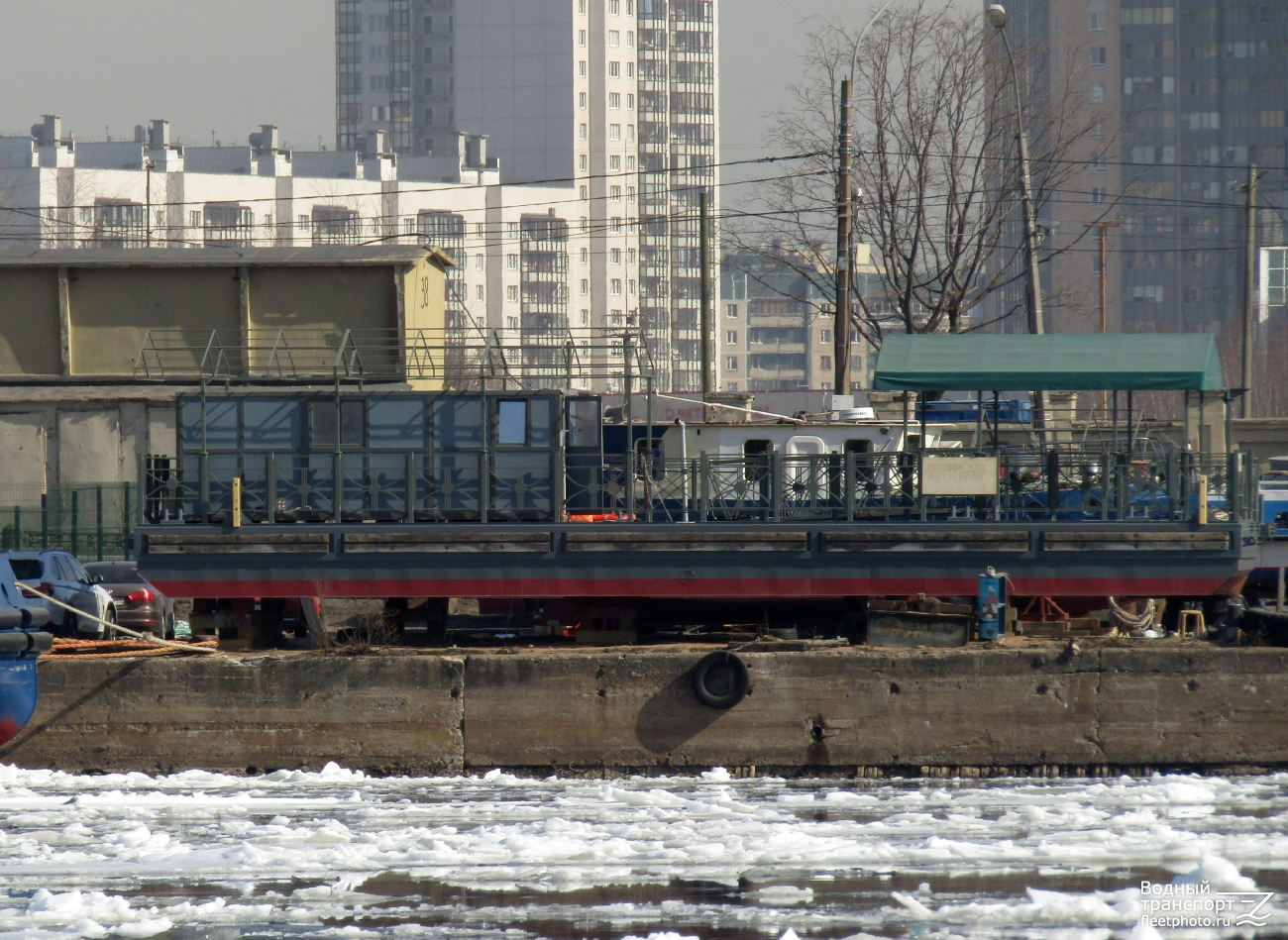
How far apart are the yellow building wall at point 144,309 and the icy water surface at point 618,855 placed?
12932 millimetres

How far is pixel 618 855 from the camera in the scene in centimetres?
1000

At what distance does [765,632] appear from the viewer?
14.1 m

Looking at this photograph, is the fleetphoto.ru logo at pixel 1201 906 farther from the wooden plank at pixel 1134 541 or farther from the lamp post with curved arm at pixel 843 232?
the lamp post with curved arm at pixel 843 232

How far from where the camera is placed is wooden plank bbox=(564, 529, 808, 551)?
1391 centimetres

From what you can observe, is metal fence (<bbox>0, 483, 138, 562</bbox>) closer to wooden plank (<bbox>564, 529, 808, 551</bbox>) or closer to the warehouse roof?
the warehouse roof

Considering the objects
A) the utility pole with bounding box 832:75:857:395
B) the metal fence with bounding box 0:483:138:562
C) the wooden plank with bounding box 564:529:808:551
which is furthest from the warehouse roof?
the wooden plank with bounding box 564:529:808:551

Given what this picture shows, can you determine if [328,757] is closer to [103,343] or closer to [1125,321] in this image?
[103,343]

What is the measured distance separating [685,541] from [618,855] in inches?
180

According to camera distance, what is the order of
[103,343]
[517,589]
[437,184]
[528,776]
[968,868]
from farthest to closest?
[437,184] → [103,343] → [517,589] → [528,776] → [968,868]

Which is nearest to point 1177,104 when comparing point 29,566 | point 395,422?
point 395,422

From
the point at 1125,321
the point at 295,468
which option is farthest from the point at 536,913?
the point at 1125,321

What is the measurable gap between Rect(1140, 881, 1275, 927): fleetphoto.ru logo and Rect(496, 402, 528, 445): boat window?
336 inches

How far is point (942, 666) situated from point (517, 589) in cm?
462

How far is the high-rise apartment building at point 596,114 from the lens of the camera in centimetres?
12669
